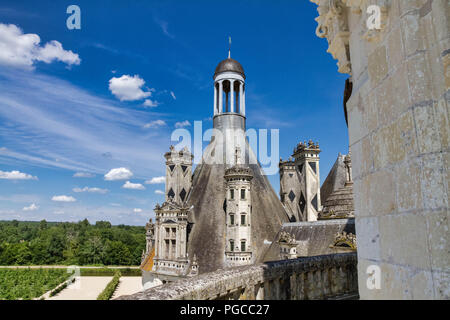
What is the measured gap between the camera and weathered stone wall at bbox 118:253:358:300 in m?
3.84

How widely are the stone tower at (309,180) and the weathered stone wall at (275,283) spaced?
2206 cm

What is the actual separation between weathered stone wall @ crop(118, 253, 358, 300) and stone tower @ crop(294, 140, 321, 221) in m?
22.1

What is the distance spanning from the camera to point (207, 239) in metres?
23.4

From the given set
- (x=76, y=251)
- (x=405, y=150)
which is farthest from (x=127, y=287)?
(x=405, y=150)

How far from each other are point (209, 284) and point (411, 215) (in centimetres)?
274

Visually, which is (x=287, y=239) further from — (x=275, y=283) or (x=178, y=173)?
(x=275, y=283)

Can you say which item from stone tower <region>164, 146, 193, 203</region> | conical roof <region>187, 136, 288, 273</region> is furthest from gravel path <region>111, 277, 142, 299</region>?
conical roof <region>187, 136, 288, 273</region>

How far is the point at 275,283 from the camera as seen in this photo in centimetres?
523

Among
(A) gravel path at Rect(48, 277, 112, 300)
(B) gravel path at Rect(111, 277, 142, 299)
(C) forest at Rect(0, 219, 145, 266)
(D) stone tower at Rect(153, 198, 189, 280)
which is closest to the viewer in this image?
(D) stone tower at Rect(153, 198, 189, 280)

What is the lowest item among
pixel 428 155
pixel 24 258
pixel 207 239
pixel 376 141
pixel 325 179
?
pixel 24 258

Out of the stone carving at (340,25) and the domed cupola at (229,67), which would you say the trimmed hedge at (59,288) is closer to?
the domed cupola at (229,67)

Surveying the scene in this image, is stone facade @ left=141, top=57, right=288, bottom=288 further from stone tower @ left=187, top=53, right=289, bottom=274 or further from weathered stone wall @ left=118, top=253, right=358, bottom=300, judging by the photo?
weathered stone wall @ left=118, top=253, right=358, bottom=300
